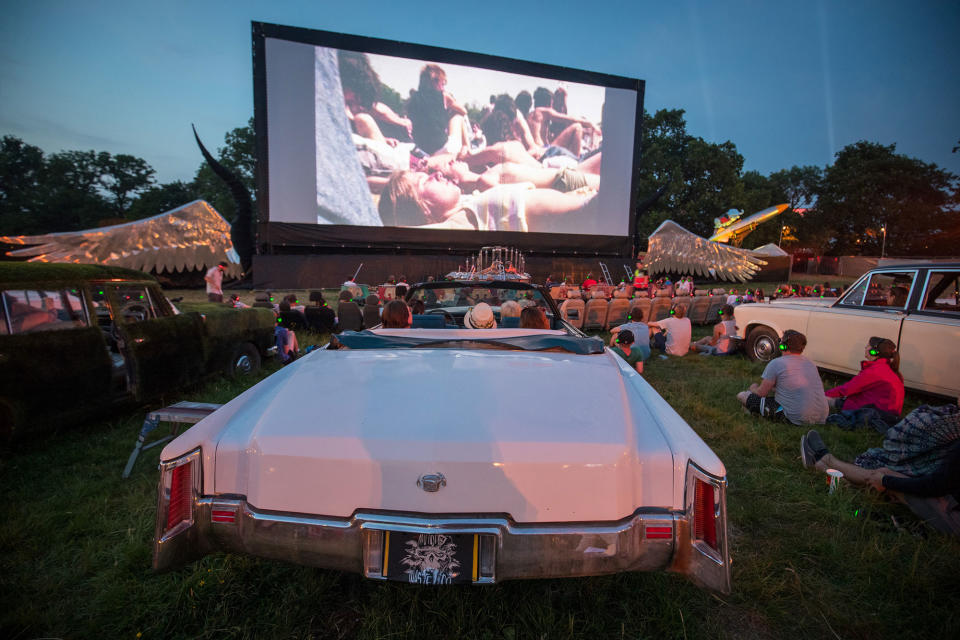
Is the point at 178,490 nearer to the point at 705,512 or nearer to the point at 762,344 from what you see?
the point at 705,512

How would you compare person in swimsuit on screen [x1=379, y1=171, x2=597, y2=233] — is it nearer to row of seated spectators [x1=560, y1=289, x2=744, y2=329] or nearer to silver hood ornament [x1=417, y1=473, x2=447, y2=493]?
row of seated spectators [x1=560, y1=289, x2=744, y2=329]

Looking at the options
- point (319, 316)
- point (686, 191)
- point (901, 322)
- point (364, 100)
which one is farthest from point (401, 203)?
point (686, 191)

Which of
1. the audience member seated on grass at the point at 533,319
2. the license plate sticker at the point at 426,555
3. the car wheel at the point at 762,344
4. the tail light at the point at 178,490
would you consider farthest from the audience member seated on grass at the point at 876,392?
the tail light at the point at 178,490

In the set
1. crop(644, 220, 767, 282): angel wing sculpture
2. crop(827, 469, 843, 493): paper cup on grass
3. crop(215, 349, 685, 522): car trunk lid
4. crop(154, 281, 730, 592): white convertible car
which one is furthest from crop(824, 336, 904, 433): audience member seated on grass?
crop(644, 220, 767, 282): angel wing sculpture

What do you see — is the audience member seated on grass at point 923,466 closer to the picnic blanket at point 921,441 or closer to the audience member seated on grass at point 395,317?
the picnic blanket at point 921,441

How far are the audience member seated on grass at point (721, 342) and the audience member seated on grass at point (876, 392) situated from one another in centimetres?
360

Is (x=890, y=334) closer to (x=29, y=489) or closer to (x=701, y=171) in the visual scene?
(x=29, y=489)

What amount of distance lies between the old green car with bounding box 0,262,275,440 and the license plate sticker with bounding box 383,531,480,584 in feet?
11.6

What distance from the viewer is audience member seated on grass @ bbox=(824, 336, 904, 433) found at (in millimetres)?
4098

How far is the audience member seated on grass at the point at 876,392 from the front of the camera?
4098 millimetres

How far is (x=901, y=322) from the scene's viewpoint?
491cm

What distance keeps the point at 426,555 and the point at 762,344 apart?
25.0 feet

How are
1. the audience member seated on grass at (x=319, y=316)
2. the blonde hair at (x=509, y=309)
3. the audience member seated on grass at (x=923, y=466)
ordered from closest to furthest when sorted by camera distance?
the audience member seated on grass at (x=923, y=466) → the blonde hair at (x=509, y=309) → the audience member seated on grass at (x=319, y=316)

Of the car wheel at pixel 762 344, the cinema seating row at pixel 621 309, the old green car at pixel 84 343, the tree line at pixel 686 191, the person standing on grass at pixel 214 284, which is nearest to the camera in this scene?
the old green car at pixel 84 343
